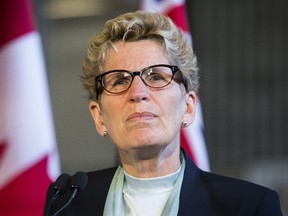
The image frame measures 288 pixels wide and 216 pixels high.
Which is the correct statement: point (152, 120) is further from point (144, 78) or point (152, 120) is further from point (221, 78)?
point (221, 78)

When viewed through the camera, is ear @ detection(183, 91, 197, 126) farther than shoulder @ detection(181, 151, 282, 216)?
Yes

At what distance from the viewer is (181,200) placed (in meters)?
1.46

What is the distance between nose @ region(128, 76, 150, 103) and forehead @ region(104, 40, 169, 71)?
45 millimetres

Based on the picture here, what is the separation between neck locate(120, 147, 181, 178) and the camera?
1449 mm

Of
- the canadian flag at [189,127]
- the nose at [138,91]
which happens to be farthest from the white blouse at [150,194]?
the canadian flag at [189,127]

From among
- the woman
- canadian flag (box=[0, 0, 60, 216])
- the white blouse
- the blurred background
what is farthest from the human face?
the blurred background

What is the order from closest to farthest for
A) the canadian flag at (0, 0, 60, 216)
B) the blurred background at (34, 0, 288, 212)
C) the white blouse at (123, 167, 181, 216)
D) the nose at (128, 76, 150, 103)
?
the nose at (128, 76, 150, 103)
the white blouse at (123, 167, 181, 216)
the canadian flag at (0, 0, 60, 216)
the blurred background at (34, 0, 288, 212)

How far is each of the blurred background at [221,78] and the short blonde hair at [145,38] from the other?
1.37 m

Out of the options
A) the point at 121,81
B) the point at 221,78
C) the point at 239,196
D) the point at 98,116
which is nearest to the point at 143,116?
the point at 121,81

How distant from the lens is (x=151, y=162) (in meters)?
1.47

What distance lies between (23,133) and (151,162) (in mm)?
1109

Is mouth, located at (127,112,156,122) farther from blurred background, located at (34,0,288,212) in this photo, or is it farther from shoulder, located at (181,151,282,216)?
blurred background, located at (34,0,288,212)

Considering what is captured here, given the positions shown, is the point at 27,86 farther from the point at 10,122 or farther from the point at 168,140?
the point at 168,140

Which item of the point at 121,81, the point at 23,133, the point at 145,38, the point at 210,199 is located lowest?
the point at 210,199
